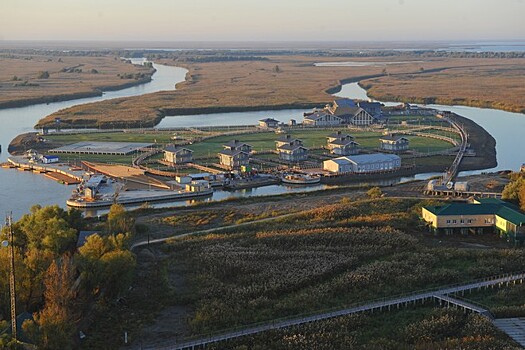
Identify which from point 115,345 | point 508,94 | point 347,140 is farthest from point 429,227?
point 508,94

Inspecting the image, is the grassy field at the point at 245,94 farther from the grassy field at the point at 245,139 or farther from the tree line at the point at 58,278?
the tree line at the point at 58,278

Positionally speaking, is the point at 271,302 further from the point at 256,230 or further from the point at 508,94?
the point at 508,94

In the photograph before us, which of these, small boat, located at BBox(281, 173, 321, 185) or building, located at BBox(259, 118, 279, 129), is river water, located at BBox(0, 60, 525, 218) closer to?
small boat, located at BBox(281, 173, 321, 185)

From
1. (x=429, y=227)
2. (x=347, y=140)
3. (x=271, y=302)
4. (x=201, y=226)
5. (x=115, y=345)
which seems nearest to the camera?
(x=115, y=345)

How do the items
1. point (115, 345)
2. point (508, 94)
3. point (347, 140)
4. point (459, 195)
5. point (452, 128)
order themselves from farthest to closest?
point (508, 94) < point (452, 128) < point (347, 140) < point (459, 195) < point (115, 345)

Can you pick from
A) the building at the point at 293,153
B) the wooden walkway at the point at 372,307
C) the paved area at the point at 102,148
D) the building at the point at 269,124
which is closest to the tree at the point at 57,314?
the wooden walkway at the point at 372,307

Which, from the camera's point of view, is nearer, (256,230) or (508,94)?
(256,230)
